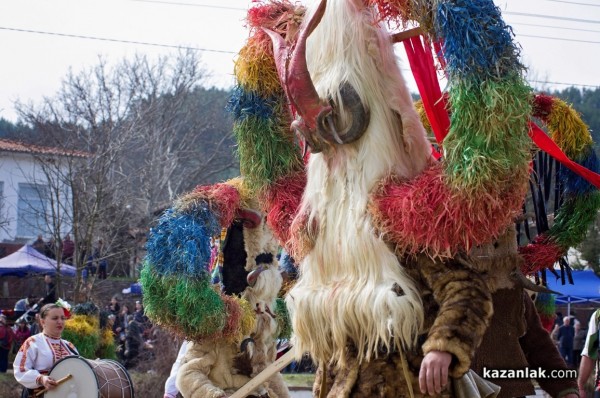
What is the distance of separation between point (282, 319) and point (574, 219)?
2372mm

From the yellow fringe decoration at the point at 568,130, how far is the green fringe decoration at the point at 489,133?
207 cm

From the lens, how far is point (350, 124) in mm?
4742

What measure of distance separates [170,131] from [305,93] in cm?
2916

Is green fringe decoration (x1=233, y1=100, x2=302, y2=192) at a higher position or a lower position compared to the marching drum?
higher

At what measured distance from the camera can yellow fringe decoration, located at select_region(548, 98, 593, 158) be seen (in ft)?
21.0

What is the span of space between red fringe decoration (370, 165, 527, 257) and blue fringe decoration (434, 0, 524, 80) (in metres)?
0.49

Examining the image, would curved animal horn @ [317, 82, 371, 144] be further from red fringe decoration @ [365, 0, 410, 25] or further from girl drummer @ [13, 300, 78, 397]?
girl drummer @ [13, 300, 78, 397]

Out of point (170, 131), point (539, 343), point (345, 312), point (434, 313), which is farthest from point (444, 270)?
point (170, 131)

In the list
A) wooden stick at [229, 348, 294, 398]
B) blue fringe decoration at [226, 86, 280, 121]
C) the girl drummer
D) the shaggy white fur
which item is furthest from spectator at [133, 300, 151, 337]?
the shaggy white fur

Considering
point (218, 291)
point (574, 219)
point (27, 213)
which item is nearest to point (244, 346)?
point (218, 291)

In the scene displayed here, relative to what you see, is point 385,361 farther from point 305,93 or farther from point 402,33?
point 402,33

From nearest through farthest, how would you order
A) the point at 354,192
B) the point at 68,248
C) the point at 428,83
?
the point at 354,192
the point at 428,83
the point at 68,248

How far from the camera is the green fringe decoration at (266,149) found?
18.4 feet
